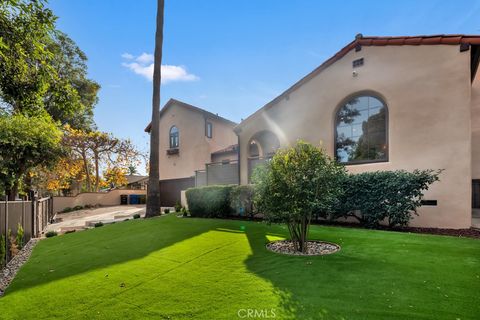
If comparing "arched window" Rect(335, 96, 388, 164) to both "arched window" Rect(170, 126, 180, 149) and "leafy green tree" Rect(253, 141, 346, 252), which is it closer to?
"leafy green tree" Rect(253, 141, 346, 252)

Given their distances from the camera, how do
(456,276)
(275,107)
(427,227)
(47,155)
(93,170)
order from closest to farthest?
1. (456,276)
2. (427,227)
3. (47,155)
4. (275,107)
5. (93,170)

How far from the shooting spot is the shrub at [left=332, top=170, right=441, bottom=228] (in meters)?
8.52

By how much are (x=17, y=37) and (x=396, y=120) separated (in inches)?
454

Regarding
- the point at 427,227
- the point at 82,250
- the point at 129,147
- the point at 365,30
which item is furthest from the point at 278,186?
the point at 129,147

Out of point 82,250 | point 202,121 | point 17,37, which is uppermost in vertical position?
point 202,121

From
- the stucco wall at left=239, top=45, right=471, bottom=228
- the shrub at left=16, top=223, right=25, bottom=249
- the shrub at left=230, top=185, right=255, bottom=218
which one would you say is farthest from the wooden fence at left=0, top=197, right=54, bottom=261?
the stucco wall at left=239, top=45, right=471, bottom=228

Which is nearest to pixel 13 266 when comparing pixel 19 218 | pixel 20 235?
pixel 20 235

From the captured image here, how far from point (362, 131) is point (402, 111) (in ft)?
5.34

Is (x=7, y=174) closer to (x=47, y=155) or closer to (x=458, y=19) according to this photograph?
(x=47, y=155)

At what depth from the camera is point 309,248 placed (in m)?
6.56

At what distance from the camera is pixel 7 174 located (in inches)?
452

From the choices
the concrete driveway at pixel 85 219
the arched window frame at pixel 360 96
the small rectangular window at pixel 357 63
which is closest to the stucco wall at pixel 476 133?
the arched window frame at pixel 360 96

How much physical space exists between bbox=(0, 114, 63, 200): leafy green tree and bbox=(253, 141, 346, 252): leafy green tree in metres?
9.41

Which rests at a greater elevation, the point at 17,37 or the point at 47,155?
the point at 17,37
